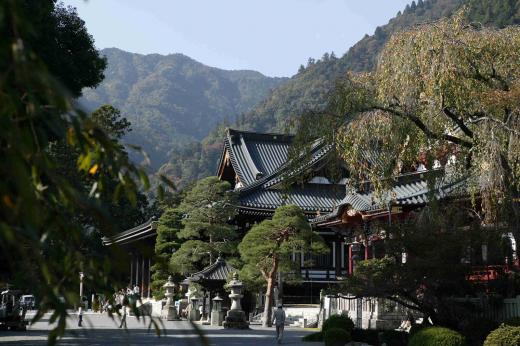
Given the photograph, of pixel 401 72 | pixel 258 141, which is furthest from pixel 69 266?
pixel 258 141

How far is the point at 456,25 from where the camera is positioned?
51.0 ft

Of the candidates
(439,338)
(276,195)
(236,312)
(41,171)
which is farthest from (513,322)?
(276,195)

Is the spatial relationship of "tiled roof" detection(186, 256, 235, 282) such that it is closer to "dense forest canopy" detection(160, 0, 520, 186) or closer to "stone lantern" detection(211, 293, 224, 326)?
"stone lantern" detection(211, 293, 224, 326)

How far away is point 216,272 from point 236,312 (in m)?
3.56

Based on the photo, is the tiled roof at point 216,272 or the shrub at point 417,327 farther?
the tiled roof at point 216,272

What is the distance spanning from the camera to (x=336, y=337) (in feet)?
66.0

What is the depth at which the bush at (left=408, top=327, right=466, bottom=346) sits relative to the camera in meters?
15.7

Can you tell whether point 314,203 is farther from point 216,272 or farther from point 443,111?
point 443,111

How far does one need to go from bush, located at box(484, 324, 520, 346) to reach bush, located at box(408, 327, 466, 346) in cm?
90

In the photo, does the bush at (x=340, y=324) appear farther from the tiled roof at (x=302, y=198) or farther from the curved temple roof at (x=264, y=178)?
the tiled roof at (x=302, y=198)

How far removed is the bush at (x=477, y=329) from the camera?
1716 cm

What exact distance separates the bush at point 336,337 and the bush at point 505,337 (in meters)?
5.72

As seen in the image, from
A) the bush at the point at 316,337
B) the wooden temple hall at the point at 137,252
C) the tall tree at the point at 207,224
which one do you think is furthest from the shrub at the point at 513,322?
the wooden temple hall at the point at 137,252

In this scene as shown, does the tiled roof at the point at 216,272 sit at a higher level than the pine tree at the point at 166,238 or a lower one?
lower
